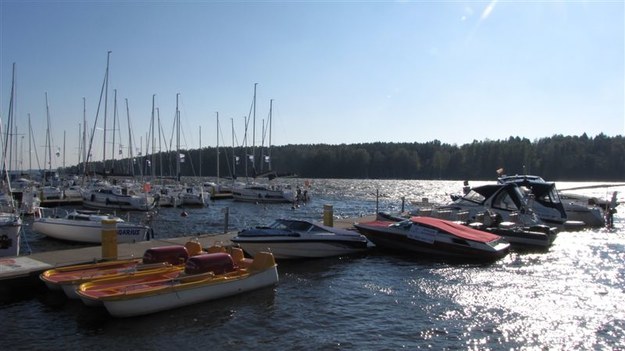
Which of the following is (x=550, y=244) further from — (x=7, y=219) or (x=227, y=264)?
(x=7, y=219)

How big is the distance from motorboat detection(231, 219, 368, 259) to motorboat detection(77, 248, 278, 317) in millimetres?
2691

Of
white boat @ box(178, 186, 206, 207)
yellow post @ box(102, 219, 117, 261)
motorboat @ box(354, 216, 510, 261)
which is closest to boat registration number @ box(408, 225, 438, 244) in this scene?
motorboat @ box(354, 216, 510, 261)

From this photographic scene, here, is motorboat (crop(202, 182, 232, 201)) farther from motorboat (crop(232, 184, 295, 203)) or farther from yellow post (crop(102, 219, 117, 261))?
yellow post (crop(102, 219, 117, 261))

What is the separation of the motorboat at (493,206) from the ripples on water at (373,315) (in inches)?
362

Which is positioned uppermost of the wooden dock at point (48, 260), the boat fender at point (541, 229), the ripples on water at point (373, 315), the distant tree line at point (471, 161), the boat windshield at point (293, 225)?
the distant tree line at point (471, 161)

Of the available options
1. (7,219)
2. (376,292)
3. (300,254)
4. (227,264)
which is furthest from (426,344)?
(7,219)

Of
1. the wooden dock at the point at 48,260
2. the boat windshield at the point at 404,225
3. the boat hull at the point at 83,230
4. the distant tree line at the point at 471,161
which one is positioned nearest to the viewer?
the wooden dock at the point at 48,260

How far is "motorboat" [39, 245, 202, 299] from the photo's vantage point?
14.1m

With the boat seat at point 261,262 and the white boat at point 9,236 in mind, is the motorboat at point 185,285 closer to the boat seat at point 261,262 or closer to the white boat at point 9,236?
the boat seat at point 261,262

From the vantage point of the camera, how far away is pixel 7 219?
18625 mm

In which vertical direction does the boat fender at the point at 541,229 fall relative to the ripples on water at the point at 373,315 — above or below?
above

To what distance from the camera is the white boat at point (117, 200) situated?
4656cm

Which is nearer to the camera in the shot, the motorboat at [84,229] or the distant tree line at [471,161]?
the motorboat at [84,229]

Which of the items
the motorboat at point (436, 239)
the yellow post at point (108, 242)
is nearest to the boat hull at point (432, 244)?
the motorboat at point (436, 239)
